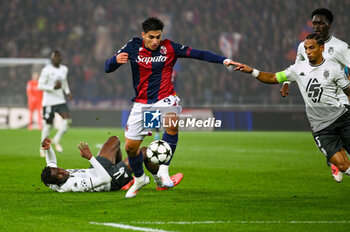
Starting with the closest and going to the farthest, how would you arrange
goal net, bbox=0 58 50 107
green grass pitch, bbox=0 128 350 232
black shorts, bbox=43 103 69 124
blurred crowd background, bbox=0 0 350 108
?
green grass pitch, bbox=0 128 350 232
black shorts, bbox=43 103 69 124
blurred crowd background, bbox=0 0 350 108
goal net, bbox=0 58 50 107

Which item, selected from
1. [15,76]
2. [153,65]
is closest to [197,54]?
[153,65]

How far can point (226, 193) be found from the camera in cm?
844

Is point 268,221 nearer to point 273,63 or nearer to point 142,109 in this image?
point 142,109

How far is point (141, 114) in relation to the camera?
7828 mm

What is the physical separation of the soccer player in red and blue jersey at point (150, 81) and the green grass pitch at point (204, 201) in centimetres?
53

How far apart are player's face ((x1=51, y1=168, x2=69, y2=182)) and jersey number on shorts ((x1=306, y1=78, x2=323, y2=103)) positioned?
3.21 meters

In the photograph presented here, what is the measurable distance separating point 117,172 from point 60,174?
0.74 meters

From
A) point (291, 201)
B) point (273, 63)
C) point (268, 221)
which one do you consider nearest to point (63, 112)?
point (291, 201)

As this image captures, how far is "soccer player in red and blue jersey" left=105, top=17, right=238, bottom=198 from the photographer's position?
7.80 meters

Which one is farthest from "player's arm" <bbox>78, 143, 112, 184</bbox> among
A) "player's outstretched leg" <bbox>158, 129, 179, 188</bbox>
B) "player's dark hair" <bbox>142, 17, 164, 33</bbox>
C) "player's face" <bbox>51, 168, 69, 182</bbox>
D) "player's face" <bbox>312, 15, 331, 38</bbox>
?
"player's face" <bbox>312, 15, 331, 38</bbox>

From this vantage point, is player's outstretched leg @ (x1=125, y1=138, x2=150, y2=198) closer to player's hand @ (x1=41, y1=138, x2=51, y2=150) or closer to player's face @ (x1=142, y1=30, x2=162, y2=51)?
player's hand @ (x1=41, y1=138, x2=51, y2=150)

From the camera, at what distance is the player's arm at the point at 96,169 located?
25.8 feet

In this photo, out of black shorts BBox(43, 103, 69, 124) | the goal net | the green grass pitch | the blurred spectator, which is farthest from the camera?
the goal net

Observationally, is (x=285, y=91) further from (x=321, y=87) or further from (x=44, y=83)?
(x=44, y=83)
